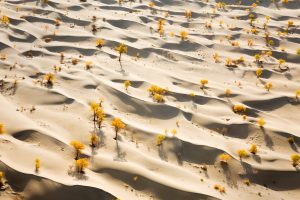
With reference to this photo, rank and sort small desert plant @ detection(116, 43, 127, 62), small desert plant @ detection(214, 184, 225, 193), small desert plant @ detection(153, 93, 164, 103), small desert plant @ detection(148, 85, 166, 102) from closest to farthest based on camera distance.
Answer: small desert plant @ detection(214, 184, 225, 193) < small desert plant @ detection(153, 93, 164, 103) < small desert plant @ detection(148, 85, 166, 102) < small desert plant @ detection(116, 43, 127, 62)

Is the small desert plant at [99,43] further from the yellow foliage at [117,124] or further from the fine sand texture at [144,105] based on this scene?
the yellow foliage at [117,124]

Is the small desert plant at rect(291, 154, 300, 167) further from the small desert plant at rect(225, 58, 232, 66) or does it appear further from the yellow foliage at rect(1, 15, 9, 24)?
the yellow foliage at rect(1, 15, 9, 24)

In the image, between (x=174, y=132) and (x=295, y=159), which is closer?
(x=295, y=159)

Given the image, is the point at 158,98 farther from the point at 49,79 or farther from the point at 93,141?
the point at 49,79

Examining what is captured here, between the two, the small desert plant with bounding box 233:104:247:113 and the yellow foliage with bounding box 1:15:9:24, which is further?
the yellow foliage with bounding box 1:15:9:24

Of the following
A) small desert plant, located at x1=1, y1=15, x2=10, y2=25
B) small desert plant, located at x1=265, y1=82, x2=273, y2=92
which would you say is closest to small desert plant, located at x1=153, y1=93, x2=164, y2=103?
small desert plant, located at x1=265, y1=82, x2=273, y2=92

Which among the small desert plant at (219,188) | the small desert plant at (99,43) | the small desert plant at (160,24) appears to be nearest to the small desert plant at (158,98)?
the small desert plant at (219,188)

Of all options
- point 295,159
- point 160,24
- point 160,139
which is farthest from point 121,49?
point 295,159

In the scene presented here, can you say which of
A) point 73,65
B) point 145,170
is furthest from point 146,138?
point 73,65

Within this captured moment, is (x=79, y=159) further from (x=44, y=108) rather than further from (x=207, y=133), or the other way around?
(x=207, y=133)
